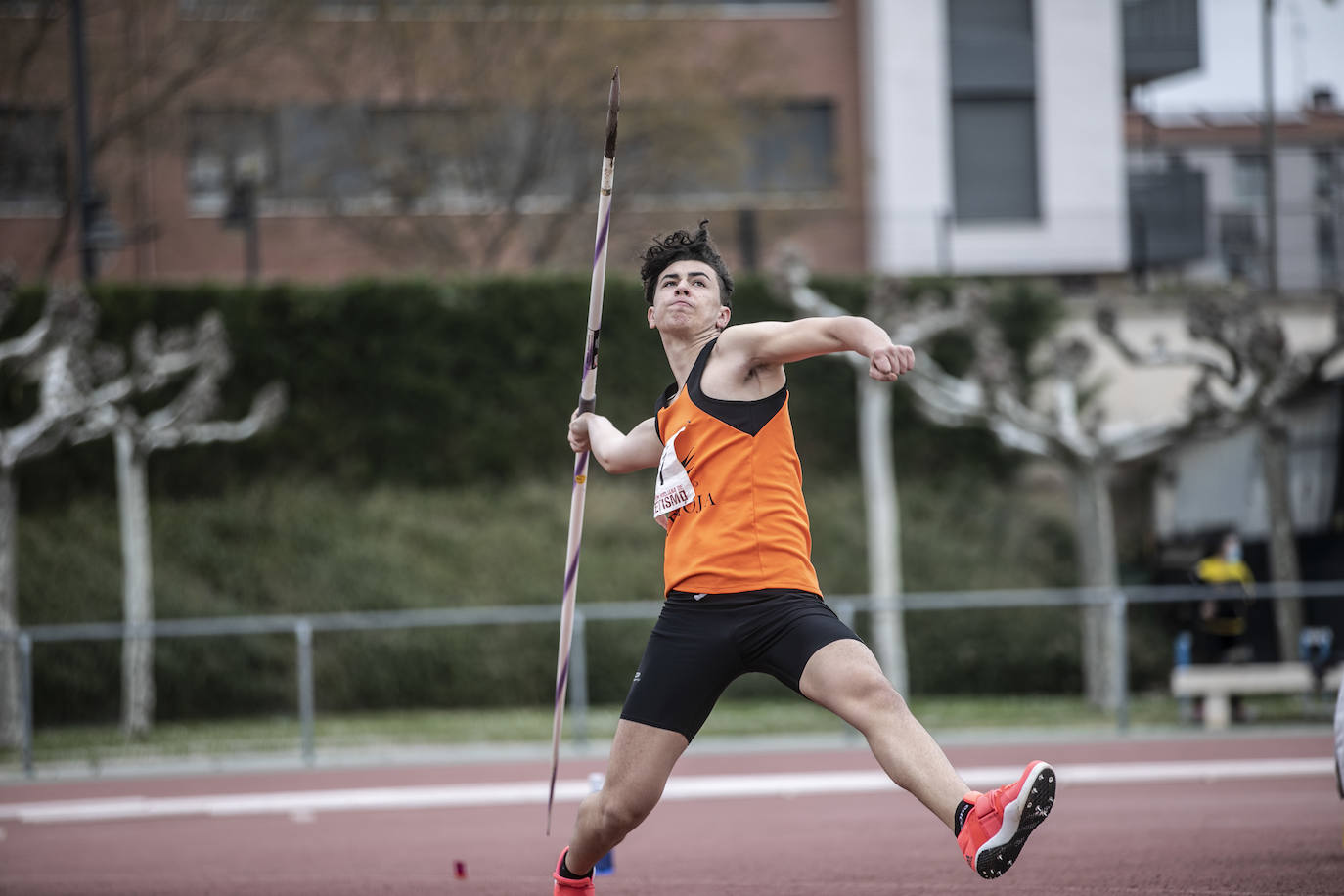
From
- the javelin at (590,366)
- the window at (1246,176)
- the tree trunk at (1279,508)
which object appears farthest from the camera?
the window at (1246,176)

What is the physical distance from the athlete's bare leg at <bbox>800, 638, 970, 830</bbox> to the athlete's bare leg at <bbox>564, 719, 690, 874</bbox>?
18.8 inches

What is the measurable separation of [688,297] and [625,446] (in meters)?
0.57

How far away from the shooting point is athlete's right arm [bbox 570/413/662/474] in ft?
16.8

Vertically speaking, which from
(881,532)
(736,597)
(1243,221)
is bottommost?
(881,532)

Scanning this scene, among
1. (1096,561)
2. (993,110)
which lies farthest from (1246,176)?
(1096,561)

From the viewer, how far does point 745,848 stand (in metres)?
8.26

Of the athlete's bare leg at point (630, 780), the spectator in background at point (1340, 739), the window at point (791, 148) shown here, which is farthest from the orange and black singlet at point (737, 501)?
the window at point (791, 148)

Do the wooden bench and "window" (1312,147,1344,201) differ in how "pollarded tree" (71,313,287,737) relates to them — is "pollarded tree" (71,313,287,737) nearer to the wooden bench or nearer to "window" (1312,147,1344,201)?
the wooden bench

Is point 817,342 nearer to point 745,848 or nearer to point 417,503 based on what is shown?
point 745,848

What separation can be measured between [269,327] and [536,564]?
16.3 ft

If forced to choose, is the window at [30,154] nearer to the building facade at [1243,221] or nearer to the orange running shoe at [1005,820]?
the building facade at [1243,221]

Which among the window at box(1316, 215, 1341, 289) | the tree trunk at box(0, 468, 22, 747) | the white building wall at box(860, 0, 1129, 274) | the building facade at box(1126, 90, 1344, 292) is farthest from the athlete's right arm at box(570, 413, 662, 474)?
the white building wall at box(860, 0, 1129, 274)

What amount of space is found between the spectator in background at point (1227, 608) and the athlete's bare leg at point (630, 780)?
1082 cm

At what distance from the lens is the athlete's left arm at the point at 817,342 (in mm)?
4176
